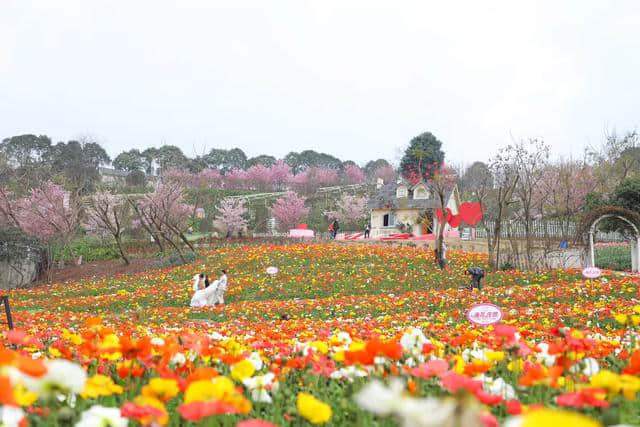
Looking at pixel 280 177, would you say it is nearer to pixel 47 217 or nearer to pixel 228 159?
pixel 228 159

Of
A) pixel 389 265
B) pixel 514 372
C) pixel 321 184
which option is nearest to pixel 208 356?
pixel 514 372

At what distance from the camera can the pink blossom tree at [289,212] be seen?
51.9 meters

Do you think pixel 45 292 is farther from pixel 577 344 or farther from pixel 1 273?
pixel 577 344

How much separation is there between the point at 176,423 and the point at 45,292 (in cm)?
2122

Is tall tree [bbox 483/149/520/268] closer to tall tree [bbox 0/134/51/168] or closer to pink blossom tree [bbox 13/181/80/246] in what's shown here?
pink blossom tree [bbox 13/181/80/246]

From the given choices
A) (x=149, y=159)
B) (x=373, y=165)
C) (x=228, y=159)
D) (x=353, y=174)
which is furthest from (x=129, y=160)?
(x=373, y=165)

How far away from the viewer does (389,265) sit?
1962cm

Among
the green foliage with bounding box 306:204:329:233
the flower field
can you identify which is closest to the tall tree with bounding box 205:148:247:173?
the green foliage with bounding box 306:204:329:233

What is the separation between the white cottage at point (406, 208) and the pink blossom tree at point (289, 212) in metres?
9.33

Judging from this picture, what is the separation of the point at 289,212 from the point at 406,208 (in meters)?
13.2

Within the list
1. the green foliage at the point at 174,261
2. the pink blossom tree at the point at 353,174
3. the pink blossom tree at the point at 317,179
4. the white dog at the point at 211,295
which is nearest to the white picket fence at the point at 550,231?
the green foliage at the point at 174,261

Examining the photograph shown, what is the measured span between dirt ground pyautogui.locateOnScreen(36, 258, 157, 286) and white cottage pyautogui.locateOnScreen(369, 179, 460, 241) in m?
22.0

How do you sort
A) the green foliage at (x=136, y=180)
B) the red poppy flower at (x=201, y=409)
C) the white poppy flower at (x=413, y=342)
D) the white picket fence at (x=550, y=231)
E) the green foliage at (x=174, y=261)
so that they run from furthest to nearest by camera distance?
the green foliage at (x=136, y=180) → the white picket fence at (x=550, y=231) → the green foliage at (x=174, y=261) → the white poppy flower at (x=413, y=342) → the red poppy flower at (x=201, y=409)

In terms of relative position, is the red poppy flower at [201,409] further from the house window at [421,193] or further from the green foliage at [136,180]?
the green foliage at [136,180]
